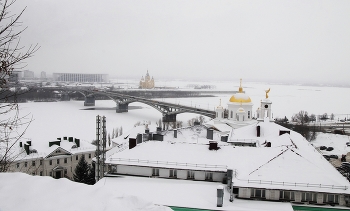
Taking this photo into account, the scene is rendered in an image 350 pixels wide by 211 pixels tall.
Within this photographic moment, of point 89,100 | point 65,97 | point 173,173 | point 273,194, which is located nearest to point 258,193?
point 273,194

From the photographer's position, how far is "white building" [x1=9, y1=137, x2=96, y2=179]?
2441cm

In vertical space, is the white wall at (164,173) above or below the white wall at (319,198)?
above

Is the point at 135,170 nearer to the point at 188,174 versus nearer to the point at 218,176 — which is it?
the point at 188,174

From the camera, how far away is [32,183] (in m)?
5.84

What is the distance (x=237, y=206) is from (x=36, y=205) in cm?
798

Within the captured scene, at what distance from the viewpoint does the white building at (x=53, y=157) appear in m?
24.4

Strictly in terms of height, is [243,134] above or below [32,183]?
below

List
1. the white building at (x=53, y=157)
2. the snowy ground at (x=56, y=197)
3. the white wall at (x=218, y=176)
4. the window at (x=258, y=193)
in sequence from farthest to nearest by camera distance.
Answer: the white building at (x=53, y=157)
the white wall at (x=218, y=176)
the window at (x=258, y=193)
the snowy ground at (x=56, y=197)

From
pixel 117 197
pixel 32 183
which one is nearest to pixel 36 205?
pixel 32 183

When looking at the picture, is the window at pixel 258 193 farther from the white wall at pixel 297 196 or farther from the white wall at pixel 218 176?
the white wall at pixel 218 176

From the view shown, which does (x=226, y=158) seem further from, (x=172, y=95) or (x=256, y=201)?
(x=172, y=95)

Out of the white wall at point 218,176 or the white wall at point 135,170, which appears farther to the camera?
the white wall at point 135,170

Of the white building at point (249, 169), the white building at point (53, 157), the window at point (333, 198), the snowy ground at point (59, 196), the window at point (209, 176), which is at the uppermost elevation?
the snowy ground at point (59, 196)

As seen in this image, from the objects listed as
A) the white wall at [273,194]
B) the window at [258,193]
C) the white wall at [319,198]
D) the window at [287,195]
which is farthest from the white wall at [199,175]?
the white wall at [319,198]
